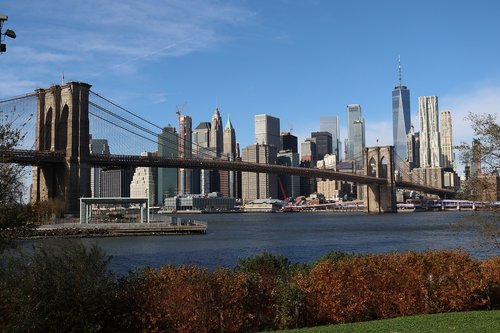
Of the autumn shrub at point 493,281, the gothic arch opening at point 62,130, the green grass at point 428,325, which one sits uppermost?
the gothic arch opening at point 62,130

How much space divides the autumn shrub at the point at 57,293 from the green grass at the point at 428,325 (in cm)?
326

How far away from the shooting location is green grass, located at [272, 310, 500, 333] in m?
9.27

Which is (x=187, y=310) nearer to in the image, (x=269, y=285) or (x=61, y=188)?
(x=269, y=285)

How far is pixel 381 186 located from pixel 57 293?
423 ft

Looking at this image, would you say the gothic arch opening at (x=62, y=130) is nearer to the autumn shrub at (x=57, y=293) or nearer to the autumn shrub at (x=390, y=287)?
the autumn shrub at (x=57, y=293)

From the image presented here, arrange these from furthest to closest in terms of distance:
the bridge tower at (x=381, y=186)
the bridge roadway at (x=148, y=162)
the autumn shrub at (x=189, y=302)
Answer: the bridge tower at (x=381, y=186) → the bridge roadway at (x=148, y=162) → the autumn shrub at (x=189, y=302)

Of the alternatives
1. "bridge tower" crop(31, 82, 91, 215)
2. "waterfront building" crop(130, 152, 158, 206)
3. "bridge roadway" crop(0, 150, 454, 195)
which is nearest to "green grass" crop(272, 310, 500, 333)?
"bridge roadway" crop(0, 150, 454, 195)

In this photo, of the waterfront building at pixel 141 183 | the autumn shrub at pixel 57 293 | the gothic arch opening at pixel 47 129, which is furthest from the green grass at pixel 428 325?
the waterfront building at pixel 141 183

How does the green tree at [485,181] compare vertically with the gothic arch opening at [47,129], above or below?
below

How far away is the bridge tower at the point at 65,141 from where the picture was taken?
234 feet

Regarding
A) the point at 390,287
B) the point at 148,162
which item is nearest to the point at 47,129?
the point at 148,162

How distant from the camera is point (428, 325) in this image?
9672 mm

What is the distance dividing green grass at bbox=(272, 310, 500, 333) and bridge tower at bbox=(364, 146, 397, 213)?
123 meters

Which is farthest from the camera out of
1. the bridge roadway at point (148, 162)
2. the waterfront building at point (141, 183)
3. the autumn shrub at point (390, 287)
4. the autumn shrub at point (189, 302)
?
the waterfront building at point (141, 183)
